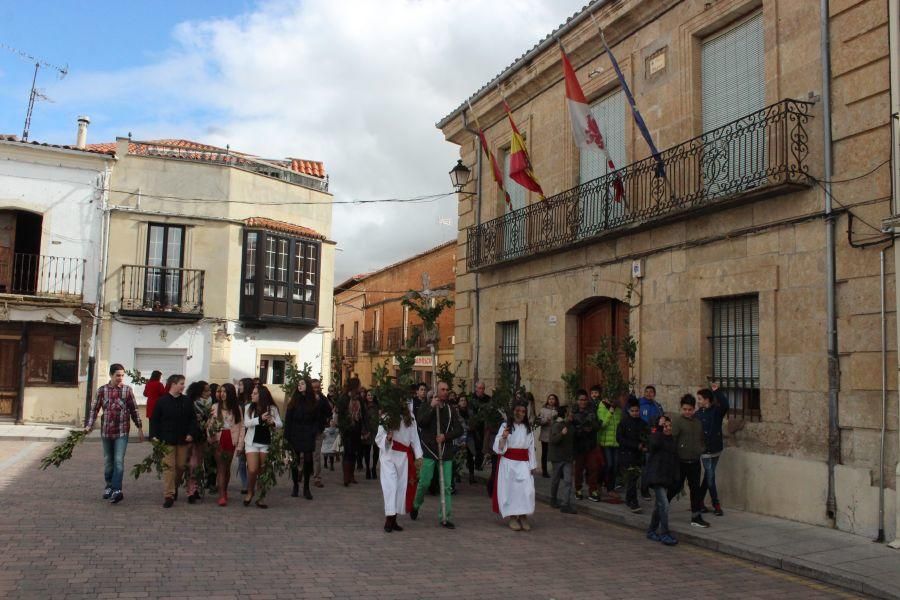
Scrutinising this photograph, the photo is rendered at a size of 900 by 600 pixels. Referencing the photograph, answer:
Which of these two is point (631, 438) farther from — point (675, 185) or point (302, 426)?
point (302, 426)

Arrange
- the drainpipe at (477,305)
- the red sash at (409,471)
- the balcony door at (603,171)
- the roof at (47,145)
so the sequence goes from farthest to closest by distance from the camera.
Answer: the roof at (47,145) < the drainpipe at (477,305) < the balcony door at (603,171) < the red sash at (409,471)

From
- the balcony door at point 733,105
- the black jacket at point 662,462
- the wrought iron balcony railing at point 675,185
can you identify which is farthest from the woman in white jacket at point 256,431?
the balcony door at point 733,105

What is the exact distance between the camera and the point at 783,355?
29.9 feet

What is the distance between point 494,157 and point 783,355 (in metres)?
8.04

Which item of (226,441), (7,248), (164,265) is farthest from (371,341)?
(226,441)

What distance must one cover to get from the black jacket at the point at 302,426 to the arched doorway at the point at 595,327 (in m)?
4.58

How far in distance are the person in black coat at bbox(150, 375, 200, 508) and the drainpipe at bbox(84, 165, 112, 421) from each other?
1327 centimetres

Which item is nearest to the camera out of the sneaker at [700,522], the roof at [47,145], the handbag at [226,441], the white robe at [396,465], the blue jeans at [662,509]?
the blue jeans at [662,509]

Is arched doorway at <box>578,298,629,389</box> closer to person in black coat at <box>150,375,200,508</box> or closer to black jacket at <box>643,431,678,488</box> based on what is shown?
black jacket at <box>643,431,678,488</box>

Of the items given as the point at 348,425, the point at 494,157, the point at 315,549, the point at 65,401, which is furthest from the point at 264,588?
the point at 65,401

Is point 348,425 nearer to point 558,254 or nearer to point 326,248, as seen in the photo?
point 558,254

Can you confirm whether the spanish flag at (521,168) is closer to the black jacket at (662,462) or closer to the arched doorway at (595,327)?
the arched doorway at (595,327)

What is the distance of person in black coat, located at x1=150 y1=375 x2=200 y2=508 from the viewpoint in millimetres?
9367

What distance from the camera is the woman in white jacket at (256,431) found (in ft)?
31.2
